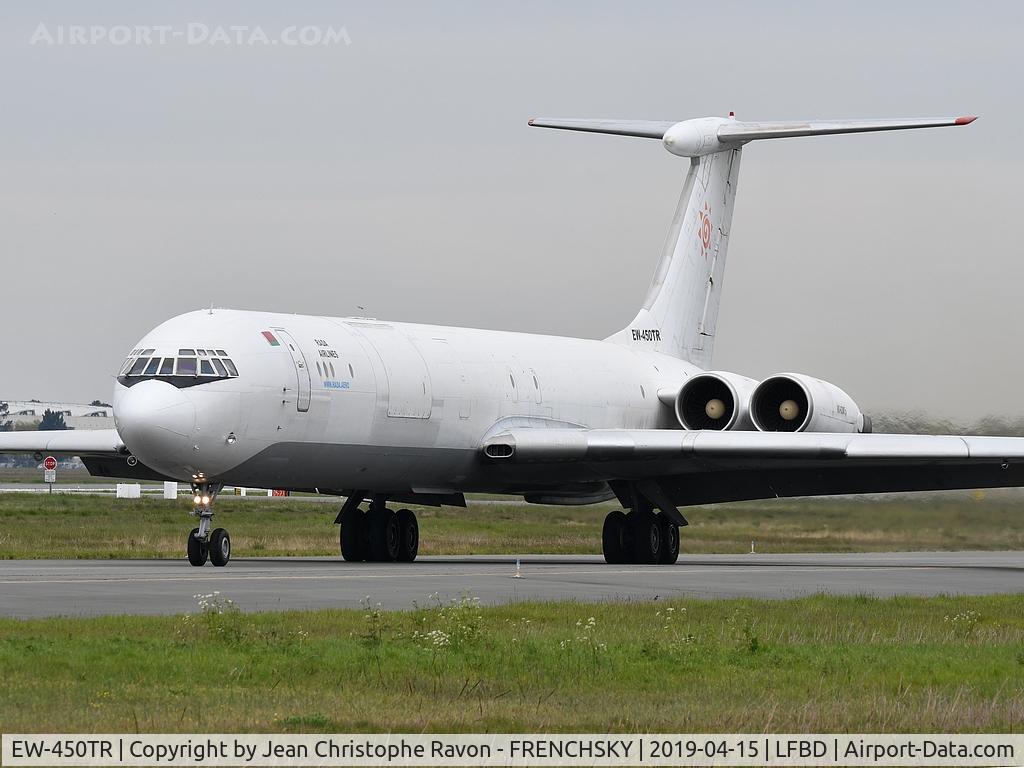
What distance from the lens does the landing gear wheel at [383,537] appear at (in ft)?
93.2

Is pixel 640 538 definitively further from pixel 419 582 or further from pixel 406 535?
pixel 419 582

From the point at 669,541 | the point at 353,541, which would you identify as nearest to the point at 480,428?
the point at 353,541

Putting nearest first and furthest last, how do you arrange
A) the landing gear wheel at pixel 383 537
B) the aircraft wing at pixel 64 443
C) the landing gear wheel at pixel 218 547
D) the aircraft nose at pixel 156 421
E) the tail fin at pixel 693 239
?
the aircraft nose at pixel 156 421 → the landing gear wheel at pixel 218 547 → the landing gear wheel at pixel 383 537 → the aircraft wing at pixel 64 443 → the tail fin at pixel 693 239

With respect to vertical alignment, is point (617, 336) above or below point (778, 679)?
above

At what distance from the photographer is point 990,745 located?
27.7ft

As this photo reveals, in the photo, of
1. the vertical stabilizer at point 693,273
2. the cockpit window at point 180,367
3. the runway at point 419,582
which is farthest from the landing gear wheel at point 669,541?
the cockpit window at point 180,367

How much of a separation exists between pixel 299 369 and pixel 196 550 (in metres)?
3.22

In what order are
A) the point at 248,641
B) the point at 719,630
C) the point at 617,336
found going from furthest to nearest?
the point at 617,336
the point at 719,630
the point at 248,641

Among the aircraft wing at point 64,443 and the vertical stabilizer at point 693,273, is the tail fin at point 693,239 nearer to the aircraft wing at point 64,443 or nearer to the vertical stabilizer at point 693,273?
the vertical stabilizer at point 693,273

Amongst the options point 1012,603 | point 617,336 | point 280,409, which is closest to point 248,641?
point 1012,603

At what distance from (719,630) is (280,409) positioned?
11.9 metres

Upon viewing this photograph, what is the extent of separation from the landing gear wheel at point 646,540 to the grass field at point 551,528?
3283 millimetres

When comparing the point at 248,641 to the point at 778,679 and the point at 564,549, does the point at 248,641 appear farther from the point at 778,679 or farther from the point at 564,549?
the point at 564,549

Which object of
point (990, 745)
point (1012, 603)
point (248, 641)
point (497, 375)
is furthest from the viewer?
point (497, 375)
